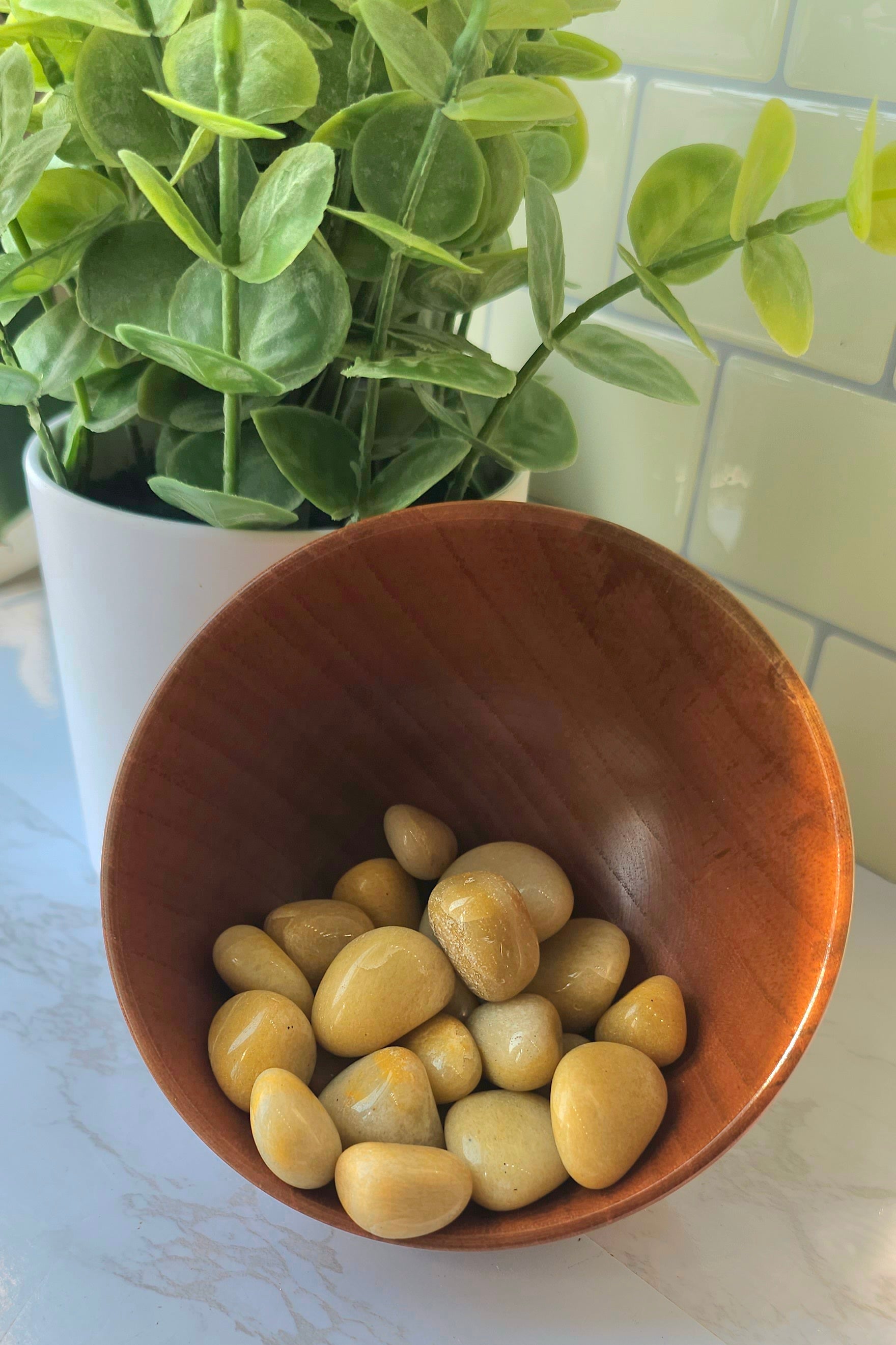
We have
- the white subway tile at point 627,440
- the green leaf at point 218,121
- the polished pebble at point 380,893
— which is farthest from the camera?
the white subway tile at point 627,440

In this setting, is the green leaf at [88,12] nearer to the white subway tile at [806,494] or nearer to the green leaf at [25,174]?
the green leaf at [25,174]

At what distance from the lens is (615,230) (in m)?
0.40

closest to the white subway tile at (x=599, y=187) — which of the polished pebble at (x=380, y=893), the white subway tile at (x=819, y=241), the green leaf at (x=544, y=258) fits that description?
the white subway tile at (x=819, y=241)

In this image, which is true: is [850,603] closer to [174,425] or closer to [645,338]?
[645,338]

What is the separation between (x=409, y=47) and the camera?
0.21m

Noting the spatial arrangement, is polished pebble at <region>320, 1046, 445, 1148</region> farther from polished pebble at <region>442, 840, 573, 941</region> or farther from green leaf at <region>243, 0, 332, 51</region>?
green leaf at <region>243, 0, 332, 51</region>

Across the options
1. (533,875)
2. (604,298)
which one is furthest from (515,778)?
(604,298)

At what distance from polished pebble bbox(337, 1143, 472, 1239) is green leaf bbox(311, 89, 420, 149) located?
221 millimetres

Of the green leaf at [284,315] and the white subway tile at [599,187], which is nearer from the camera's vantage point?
the green leaf at [284,315]

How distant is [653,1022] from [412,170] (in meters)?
0.21

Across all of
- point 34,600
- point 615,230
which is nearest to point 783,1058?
point 615,230

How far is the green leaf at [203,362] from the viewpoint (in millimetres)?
220

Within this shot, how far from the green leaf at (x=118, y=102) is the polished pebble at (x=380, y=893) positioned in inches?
7.6

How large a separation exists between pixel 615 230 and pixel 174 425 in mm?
200
